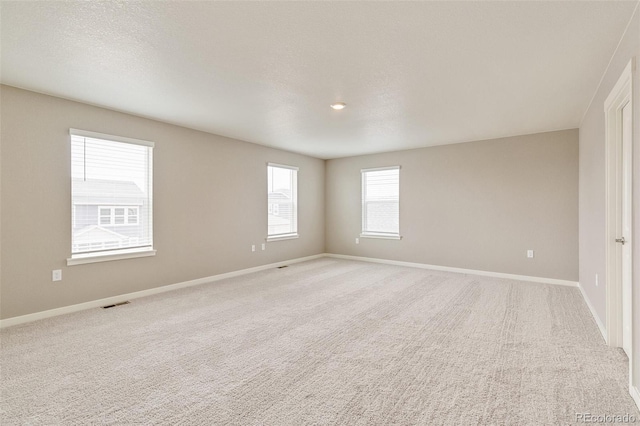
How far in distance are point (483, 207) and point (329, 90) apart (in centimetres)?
376

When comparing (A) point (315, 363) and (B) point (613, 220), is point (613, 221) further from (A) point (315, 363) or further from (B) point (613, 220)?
(A) point (315, 363)

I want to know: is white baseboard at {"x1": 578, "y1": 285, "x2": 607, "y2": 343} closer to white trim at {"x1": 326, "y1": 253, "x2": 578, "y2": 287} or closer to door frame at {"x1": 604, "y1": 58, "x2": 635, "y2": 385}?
door frame at {"x1": 604, "y1": 58, "x2": 635, "y2": 385}

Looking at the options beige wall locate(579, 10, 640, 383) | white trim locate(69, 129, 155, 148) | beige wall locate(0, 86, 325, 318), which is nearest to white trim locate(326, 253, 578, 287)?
beige wall locate(579, 10, 640, 383)

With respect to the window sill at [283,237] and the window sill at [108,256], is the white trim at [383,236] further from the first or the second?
the window sill at [108,256]

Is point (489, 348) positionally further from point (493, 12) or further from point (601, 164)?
point (493, 12)

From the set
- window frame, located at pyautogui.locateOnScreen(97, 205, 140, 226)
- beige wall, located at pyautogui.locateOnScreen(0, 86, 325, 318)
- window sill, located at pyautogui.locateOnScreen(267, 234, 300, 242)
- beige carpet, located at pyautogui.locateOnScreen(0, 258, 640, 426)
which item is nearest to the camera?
beige carpet, located at pyautogui.locateOnScreen(0, 258, 640, 426)

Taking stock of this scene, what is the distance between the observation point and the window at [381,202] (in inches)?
258

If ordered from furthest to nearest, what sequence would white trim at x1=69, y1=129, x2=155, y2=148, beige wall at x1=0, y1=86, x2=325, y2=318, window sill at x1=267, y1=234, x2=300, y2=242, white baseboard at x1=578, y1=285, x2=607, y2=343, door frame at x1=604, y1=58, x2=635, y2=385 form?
window sill at x1=267, y1=234, x2=300, y2=242 → white trim at x1=69, y1=129, x2=155, y2=148 → beige wall at x1=0, y1=86, x2=325, y2=318 → white baseboard at x1=578, y1=285, x2=607, y2=343 → door frame at x1=604, y1=58, x2=635, y2=385

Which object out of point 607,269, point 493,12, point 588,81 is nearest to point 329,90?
point 493,12

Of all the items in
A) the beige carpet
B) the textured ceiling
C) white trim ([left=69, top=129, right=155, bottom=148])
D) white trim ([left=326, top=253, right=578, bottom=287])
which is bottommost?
the beige carpet

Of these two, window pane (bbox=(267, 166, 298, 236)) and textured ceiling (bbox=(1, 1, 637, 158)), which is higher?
textured ceiling (bbox=(1, 1, 637, 158))

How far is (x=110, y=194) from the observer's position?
155 inches

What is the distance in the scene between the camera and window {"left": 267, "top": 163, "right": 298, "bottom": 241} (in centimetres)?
620

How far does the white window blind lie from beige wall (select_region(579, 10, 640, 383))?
4833mm
